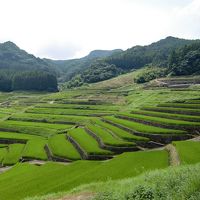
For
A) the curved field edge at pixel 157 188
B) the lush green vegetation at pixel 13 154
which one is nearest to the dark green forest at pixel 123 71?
the lush green vegetation at pixel 13 154

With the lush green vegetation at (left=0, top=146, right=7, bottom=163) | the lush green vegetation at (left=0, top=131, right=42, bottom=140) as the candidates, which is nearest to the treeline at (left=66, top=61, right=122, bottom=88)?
the lush green vegetation at (left=0, top=131, right=42, bottom=140)

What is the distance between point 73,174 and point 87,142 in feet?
47.5

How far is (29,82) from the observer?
164375 millimetres

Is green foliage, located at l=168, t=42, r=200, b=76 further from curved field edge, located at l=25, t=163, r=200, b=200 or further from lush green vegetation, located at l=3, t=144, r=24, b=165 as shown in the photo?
curved field edge, located at l=25, t=163, r=200, b=200

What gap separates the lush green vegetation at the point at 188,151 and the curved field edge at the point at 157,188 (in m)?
10.1

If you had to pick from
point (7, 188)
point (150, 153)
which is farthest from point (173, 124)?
point (7, 188)

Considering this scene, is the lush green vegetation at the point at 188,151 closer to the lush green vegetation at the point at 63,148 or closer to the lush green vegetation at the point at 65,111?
the lush green vegetation at the point at 63,148

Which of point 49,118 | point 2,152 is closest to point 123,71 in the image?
point 49,118

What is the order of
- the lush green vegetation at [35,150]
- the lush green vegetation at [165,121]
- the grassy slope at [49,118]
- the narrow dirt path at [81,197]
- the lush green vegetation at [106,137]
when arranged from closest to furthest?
the narrow dirt path at [81,197]
the lush green vegetation at [106,137]
the lush green vegetation at [165,121]
the lush green vegetation at [35,150]
the grassy slope at [49,118]

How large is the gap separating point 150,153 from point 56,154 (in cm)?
1332

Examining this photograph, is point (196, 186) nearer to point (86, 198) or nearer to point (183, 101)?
point (86, 198)

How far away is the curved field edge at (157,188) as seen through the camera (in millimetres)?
15445

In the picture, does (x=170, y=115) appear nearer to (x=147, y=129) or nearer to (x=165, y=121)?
(x=165, y=121)

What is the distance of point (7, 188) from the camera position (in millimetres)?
31031
